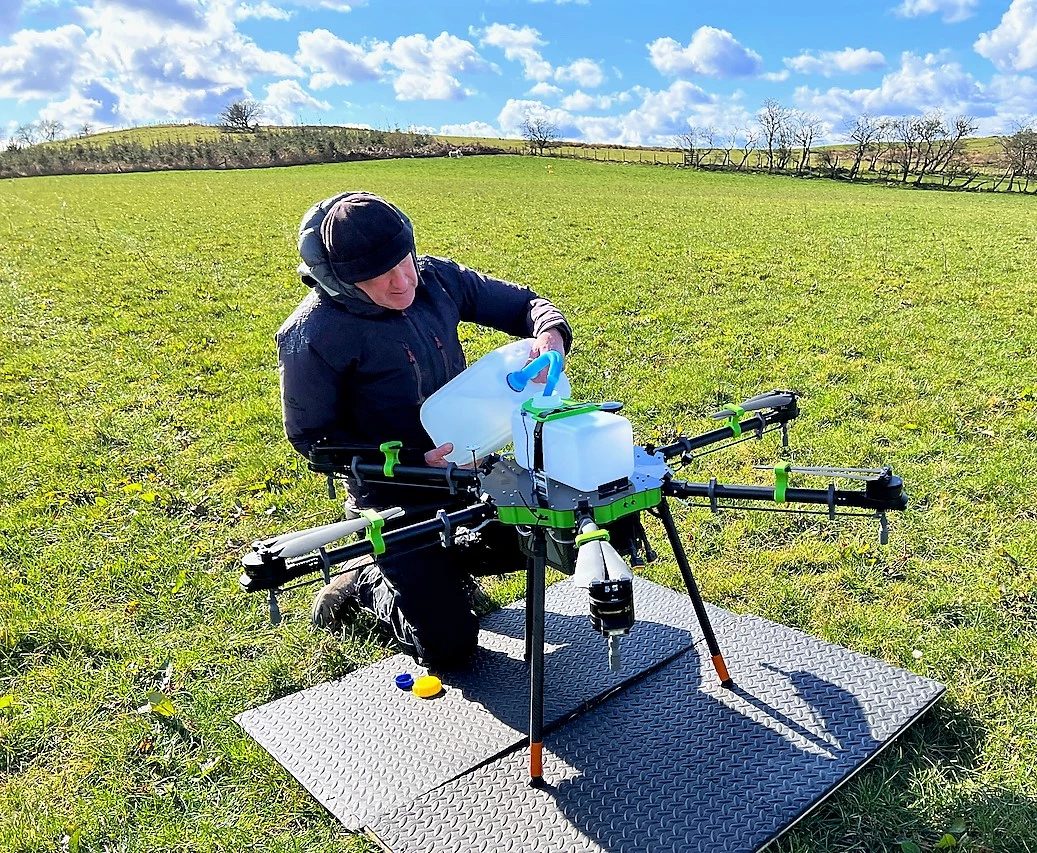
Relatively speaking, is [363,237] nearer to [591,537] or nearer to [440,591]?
[591,537]

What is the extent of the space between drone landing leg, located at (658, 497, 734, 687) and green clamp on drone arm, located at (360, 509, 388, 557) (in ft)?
2.74

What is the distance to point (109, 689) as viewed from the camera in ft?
10.5

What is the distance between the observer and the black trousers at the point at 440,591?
2.97 metres

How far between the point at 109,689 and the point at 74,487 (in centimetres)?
227

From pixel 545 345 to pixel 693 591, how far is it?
1.00 metres

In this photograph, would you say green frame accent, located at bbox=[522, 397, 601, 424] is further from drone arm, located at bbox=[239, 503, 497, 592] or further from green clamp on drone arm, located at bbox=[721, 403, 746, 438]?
green clamp on drone arm, located at bbox=[721, 403, 746, 438]

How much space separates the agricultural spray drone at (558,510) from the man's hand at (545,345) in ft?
0.99

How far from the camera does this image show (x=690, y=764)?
254cm

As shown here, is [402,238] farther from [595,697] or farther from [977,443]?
[977,443]

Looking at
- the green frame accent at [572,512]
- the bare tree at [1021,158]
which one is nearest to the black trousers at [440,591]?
the green frame accent at [572,512]

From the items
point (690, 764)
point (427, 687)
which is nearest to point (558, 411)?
point (690, 764)

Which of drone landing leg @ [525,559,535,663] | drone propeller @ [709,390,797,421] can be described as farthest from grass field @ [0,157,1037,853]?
drone propeller @ [709,390,797,421]

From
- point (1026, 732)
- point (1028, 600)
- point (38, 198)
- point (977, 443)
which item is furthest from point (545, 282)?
point (38, 198)

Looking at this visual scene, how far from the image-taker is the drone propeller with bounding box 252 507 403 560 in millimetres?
1777
